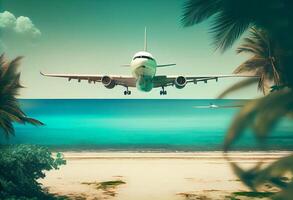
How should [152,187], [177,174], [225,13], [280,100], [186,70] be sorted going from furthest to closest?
[186,70] → [177,174] → [152,187] → [225,13] → [280,100]

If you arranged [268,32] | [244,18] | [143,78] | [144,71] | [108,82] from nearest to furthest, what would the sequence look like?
[244,18]
[268,32]
[108,82]
[143,78]
[144,71]

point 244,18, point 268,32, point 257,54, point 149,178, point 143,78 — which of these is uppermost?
point 143,78

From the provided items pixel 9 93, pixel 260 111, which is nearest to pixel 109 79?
pixel 9 93

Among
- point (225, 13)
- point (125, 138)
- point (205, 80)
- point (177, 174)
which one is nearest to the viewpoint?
point (225, 13)

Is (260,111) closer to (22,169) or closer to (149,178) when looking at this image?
(22,169)

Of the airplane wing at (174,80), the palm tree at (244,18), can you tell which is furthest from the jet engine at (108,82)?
the palm tree at (244,18)

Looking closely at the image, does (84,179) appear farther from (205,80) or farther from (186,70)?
(205,80)

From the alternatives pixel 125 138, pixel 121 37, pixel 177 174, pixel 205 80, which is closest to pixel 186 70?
pixel 205 80

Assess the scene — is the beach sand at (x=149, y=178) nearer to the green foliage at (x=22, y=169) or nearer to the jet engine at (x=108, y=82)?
the green foliage at (x=22, y=169)
